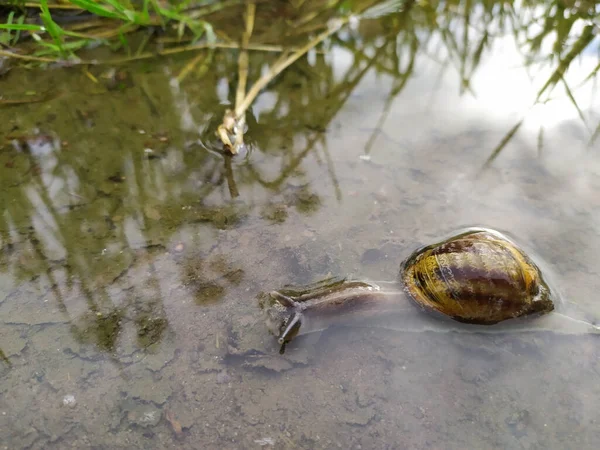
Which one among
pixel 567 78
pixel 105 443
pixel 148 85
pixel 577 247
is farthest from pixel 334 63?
pixel 105 443

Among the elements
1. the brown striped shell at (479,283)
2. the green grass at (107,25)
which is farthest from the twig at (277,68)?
the brown striped shell at (479,283)

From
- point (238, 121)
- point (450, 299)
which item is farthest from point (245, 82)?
point (450, 299)

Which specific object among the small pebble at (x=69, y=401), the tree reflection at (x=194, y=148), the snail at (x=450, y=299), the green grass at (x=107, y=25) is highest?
the green grass at (x=107, y=25)

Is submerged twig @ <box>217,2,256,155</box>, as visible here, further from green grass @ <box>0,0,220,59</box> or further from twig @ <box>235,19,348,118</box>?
green grass @ <box>0,0,220,59</box>

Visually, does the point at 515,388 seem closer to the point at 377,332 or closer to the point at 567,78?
the point at 377,332

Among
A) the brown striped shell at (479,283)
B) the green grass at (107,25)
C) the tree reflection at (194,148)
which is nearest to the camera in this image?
the brown striped shell at (479,283)

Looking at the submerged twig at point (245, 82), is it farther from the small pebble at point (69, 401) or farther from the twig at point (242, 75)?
the small pebble at point (69, 401)

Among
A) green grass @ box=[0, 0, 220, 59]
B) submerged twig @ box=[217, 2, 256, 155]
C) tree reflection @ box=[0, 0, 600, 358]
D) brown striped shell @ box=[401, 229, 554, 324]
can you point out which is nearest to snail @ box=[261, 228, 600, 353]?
brown striped shell @ box=[401, 229, 554, 324]

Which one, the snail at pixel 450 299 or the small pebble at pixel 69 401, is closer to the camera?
the small pebble at pixel 69 401
